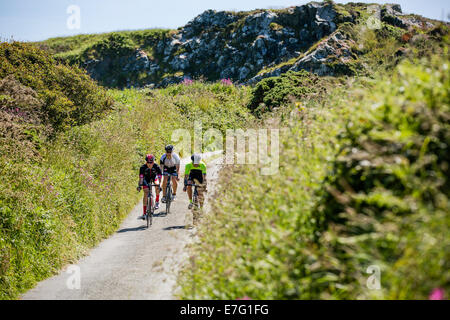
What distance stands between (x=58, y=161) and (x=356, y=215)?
10.4 metres

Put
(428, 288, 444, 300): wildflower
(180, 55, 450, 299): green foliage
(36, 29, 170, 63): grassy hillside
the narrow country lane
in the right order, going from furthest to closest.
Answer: (36, 29, 170, 63): grassy hillside, the narrow country lane, (180, 55, 450, 299): green foliage, (428, 288, 444, 300): wildflower

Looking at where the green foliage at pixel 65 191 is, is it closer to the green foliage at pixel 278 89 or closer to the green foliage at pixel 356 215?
the green foliage at pixel 356 215

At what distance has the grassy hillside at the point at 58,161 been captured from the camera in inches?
321

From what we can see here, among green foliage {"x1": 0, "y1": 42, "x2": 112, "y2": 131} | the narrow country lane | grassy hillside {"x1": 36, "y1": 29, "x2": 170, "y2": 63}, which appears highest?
grassy hillside {"x1": 36, "y1": 29, "x2": 170, "y2": 63}

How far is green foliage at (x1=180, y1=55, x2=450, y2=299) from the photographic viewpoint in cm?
300

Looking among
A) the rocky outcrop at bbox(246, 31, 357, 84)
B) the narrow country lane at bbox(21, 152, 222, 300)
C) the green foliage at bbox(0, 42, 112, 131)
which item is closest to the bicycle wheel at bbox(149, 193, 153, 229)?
the narrow country lane at bbox(21, 152, 222, 300)

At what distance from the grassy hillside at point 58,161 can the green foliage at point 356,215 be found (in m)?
4.52

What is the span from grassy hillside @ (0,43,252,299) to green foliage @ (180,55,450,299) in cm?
452

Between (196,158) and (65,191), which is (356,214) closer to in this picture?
(196,158)

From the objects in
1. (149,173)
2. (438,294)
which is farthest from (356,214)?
(149,173)

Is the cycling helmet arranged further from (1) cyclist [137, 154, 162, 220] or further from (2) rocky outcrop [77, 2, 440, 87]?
(2) rocky outcrop [77, 2, 440, 87]

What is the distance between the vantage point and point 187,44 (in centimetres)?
5822

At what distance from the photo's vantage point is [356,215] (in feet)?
11.4

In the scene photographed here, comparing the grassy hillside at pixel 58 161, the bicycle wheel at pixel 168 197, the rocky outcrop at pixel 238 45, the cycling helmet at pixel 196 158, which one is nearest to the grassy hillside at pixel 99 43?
the rocky outcrop at pixel 238 45
